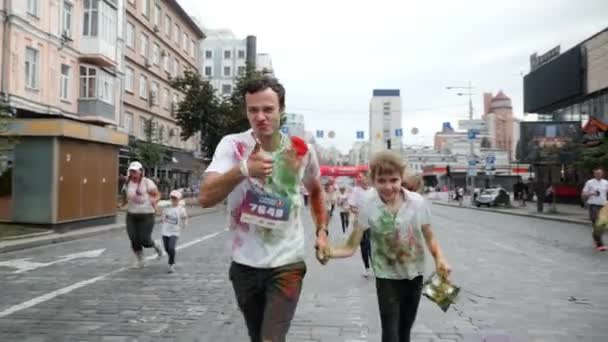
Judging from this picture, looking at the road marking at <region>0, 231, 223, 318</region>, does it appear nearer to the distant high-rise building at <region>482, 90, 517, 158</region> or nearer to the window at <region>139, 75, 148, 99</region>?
the window at <region>139, 75, 148, 99</region>

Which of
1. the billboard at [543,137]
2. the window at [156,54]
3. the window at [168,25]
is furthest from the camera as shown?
the window at [168,25]

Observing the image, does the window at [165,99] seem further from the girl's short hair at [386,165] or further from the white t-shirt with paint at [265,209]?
the white t-shirt with paint at [265,209]

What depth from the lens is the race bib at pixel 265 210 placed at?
304 centimetres

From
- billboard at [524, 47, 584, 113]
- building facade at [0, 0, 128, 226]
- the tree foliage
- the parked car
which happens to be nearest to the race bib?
building facade at [0, 0, 128, 226]

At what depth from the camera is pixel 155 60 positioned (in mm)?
47312

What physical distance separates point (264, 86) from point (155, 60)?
4650 centimetres

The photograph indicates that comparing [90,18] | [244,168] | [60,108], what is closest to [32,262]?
[244,168]

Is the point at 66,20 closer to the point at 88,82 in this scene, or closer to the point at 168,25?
the point at 88,82

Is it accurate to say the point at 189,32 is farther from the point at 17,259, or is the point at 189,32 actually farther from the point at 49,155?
the point at 17,259

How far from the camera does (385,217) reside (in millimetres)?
3938

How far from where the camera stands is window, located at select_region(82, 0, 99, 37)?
32.0 metres

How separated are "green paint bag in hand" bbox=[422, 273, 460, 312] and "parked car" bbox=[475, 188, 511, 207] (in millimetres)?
41202

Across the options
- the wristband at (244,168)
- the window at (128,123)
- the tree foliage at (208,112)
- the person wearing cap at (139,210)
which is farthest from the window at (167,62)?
the wristband at (244,168)

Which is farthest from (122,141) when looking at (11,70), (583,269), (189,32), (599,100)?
(189,32)
